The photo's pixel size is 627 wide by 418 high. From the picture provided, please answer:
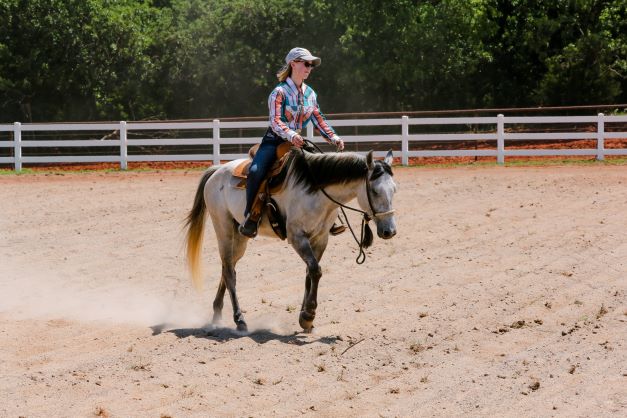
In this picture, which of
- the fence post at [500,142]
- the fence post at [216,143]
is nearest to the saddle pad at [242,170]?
the fence post at [500,142]

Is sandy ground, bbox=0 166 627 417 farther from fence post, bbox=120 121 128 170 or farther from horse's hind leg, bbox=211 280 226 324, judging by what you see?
fence post, bbox=120 121 128 170

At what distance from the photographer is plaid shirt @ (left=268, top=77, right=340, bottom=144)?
8172 mm

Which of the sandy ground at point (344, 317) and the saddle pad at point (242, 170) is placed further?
the saddle pad at point (242, 170)

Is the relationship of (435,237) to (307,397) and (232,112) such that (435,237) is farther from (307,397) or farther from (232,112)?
(232,112)

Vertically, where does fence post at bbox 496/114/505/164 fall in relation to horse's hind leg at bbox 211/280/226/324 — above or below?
above

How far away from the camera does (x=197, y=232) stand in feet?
31.6

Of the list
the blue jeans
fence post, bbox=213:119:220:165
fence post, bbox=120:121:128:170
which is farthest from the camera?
fence post, bbox=120:121:128:170

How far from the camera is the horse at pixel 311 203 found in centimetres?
786

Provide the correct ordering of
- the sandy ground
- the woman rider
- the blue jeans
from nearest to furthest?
the sandy ground
the woman rider
the blue jeans

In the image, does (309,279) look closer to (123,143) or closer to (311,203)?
(311,203)

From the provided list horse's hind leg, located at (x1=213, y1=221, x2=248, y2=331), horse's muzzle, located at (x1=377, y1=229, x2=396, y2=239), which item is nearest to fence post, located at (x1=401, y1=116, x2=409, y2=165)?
horse's hind leg, located at (x1=213, y1=221, x2=248, y2=331)

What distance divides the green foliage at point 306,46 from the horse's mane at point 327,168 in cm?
2111

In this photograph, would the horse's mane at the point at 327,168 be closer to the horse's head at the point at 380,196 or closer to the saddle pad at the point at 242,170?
the horse's head at the point at 380,196

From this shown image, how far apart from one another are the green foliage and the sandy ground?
44.5 feet
